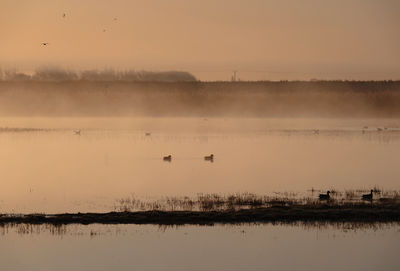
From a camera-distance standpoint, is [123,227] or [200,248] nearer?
[200,248]

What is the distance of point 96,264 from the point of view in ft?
86.3

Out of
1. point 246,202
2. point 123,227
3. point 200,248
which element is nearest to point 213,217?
point 123,227

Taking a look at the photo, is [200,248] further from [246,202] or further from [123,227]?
[246,202]

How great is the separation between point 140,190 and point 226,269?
19773mm

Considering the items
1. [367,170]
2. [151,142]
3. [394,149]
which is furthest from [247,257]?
[151,142]

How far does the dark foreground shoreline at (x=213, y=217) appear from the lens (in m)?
31.5

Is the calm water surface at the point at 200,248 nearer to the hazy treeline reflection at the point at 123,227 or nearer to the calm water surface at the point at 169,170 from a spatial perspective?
the hazy treeline reflection at the point at 123,227

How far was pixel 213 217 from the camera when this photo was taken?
31891 millimetres

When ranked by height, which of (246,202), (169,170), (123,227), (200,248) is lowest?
(200,248)

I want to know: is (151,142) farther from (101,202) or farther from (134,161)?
(101,202)

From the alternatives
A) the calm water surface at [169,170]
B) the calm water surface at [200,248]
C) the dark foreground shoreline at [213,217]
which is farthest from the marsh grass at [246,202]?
the calm water surface at [200,248]

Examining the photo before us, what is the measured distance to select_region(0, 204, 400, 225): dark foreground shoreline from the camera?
3152 cm

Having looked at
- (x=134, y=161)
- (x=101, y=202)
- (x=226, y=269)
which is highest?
(x=134, y=161)

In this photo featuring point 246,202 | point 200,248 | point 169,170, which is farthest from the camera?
point 169,170
